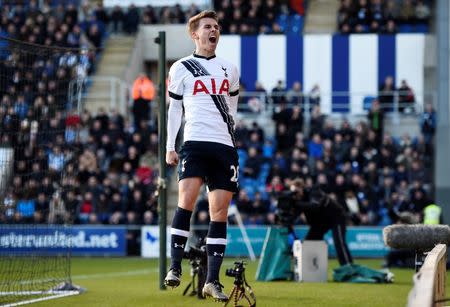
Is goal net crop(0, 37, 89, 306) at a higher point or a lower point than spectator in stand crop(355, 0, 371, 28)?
lower

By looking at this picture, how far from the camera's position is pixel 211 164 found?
9852 mm

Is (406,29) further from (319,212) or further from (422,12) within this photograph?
(319,212)

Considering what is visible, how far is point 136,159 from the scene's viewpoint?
1249 inches

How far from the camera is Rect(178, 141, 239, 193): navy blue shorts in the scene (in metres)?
9.77

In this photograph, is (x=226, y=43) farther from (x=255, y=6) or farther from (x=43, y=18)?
(x=43, y=18)

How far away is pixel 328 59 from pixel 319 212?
61.3 feet

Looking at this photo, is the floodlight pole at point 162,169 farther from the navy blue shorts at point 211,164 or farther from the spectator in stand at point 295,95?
the spectator in stand at point 295,95

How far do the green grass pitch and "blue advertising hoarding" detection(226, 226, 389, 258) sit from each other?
24.5 ft

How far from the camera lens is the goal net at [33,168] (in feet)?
44.9

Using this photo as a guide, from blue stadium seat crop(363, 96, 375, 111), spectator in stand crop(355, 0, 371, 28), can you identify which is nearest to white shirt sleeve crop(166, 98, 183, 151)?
blue stadium seat crop(363, 96, 375, 111)

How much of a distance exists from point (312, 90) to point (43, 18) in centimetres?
980

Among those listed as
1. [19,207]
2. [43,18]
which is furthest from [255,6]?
[19,207]

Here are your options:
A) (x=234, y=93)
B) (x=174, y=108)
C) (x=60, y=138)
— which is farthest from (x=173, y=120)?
(x=60, y=138)

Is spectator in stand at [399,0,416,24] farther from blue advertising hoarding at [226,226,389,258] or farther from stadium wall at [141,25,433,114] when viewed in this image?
blue advertising hoarding at [226,226,389,258]
